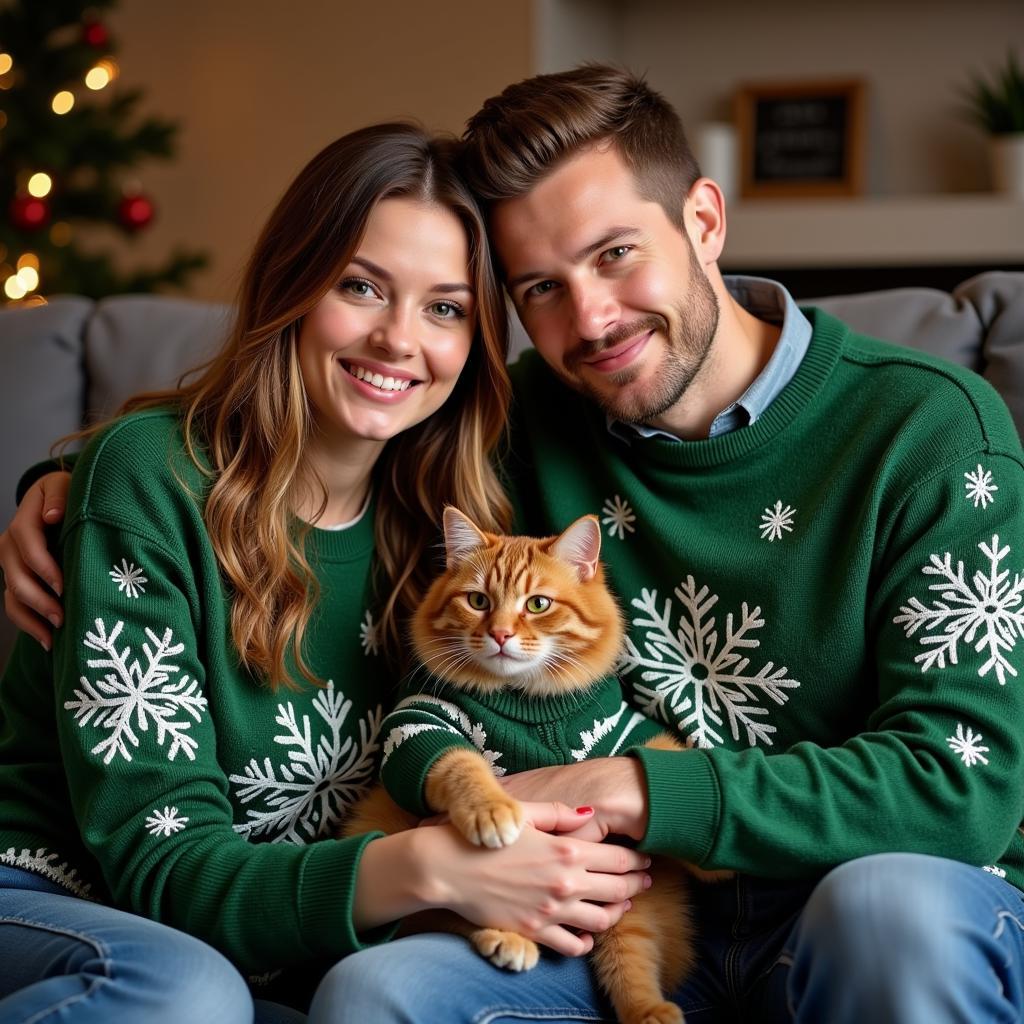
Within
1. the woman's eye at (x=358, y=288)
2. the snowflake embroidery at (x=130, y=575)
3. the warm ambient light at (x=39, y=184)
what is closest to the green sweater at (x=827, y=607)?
the woman's eye at (x=358, y=288)

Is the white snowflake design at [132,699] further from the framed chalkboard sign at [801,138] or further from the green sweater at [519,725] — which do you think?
the framed chalkboard sign at [801,138]

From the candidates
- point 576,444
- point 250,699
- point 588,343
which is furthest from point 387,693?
point 588,343

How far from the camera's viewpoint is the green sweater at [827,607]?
144 centimetres

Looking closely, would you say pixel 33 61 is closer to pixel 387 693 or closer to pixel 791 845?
pixel 387 693

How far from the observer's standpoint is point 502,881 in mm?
1450

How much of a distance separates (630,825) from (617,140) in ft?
3.18

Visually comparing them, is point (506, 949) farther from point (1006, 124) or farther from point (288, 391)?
point (1006, 124)

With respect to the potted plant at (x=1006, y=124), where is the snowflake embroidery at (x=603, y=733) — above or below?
below

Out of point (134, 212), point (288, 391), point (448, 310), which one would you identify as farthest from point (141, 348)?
point (134, 212)

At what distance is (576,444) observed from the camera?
1.94m

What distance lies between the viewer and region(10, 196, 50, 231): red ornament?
12.9ft

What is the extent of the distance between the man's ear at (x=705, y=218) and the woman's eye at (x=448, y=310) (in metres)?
0.37

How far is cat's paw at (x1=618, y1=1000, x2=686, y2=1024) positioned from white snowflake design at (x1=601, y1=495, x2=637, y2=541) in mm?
676

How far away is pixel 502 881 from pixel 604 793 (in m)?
0.16
